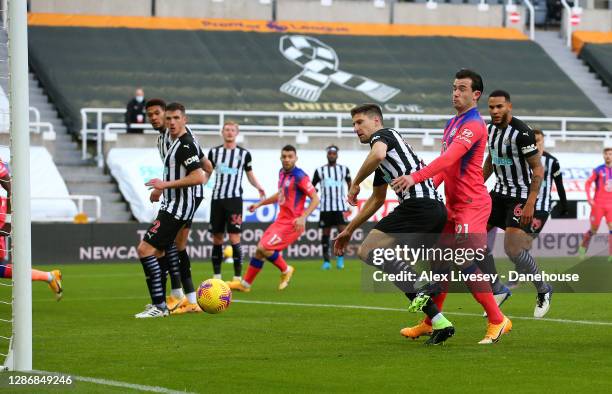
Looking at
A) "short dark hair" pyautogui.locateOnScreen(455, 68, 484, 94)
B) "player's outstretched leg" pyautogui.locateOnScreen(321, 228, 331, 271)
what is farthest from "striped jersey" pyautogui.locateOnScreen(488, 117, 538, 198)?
"player's outstretched leg" pyautogui.locateOnScreen(321, 228, 331, 271)

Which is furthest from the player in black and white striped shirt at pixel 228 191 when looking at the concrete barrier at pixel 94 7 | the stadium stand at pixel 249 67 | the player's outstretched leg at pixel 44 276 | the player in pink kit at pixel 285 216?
the concrete barrier at pixel 94 7

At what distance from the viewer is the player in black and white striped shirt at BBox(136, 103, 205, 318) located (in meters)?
12.7

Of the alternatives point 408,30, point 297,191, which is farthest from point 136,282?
point 408,30

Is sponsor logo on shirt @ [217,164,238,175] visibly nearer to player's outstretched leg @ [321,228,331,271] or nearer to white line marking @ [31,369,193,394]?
player's outstretched leg @ [321,228,331,271]

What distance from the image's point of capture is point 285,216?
57.8 feet

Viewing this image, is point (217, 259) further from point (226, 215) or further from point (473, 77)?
point (473, 77)

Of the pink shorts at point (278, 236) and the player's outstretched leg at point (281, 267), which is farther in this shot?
the player's outstretched leg at point (281, 267)

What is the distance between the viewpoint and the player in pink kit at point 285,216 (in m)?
17.1

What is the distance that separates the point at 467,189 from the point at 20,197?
12.2 ft

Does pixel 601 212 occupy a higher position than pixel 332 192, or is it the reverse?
pixel 332 192

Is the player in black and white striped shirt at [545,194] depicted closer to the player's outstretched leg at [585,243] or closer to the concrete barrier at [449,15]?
the player's outstretched leg at [585,243]

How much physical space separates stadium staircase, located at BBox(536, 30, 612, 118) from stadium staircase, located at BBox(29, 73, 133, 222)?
1789 centimetres

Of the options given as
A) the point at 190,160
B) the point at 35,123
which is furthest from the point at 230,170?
the point at 35,123

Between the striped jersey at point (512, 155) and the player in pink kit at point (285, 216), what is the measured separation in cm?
483
